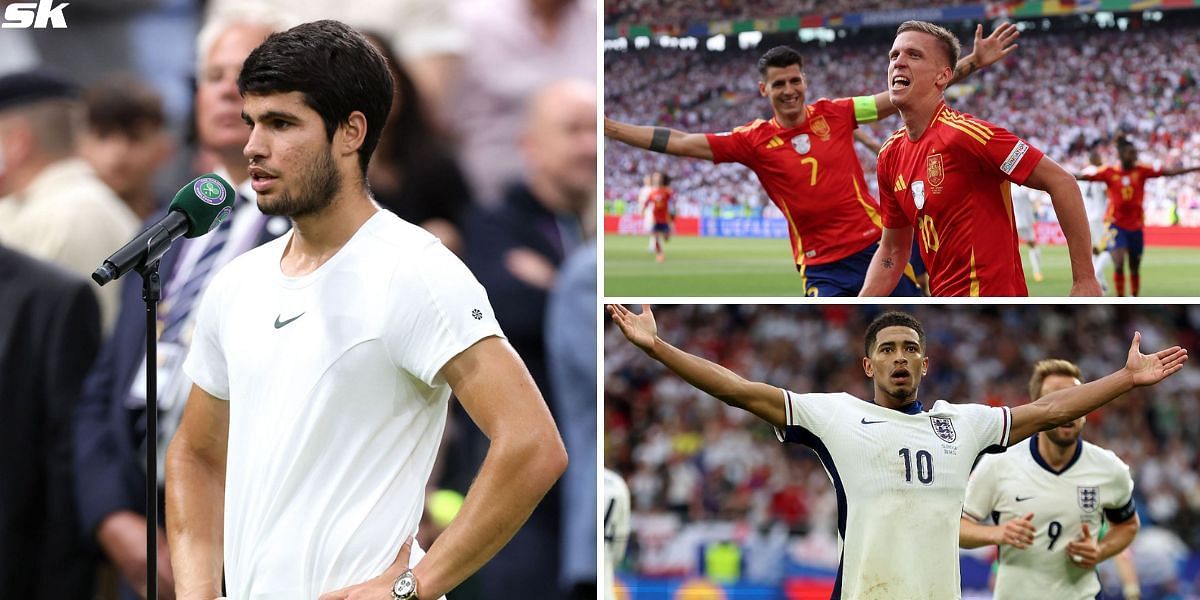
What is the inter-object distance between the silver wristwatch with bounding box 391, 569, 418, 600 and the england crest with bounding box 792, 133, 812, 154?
356cm

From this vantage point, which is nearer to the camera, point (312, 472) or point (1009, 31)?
point (312, 472)

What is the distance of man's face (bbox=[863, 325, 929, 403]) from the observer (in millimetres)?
3932

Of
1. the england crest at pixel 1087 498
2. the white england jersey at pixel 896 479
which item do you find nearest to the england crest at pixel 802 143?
the white england jersey at pixel 896 479

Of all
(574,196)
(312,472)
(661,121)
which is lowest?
(312,472)

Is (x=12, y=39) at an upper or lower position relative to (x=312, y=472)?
upper

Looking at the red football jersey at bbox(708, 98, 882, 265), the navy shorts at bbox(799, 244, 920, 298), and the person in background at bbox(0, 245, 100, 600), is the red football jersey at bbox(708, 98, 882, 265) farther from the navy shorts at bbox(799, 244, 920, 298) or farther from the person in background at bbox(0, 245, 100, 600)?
the person in background at bbox(0, 245, 100, 600)

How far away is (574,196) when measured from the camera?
5.17 meters

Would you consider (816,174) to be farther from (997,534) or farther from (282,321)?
(282,321)

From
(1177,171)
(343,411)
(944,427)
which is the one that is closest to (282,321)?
(343,411)

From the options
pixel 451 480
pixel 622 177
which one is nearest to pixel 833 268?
pixel 451 480

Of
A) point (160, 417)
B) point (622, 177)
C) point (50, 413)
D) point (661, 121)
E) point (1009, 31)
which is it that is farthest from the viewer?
point (622, 177)

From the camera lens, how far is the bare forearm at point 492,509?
1995 millimetres

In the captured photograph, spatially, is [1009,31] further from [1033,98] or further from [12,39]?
→ [12,39]

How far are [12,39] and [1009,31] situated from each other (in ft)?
13.1
